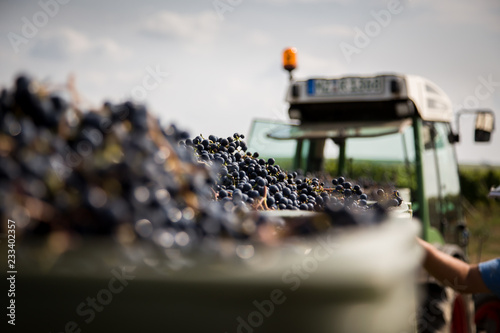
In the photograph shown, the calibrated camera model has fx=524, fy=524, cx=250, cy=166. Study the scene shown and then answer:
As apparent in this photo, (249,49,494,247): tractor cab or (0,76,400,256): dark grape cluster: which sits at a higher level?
(249,49,494,247): tractor cab

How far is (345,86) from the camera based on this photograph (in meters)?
4.42

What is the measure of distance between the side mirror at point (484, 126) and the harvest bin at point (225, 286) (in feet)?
13.0

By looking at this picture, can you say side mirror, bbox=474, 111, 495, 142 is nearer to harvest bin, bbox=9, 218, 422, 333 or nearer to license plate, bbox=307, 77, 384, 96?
license plate, bbox=307, 77, 384, 96

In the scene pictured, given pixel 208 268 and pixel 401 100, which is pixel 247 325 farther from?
pixel 401 100

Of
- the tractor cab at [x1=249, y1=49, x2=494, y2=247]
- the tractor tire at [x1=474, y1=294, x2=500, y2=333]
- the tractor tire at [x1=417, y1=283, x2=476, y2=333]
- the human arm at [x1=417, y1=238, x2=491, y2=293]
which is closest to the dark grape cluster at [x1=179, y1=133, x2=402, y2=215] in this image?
the human arm at [x1=417, y1=238, x2=491, y2=293]

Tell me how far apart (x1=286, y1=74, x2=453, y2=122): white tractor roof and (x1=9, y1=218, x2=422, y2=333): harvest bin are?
3452 mm

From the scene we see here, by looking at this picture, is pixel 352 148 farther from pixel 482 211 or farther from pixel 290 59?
pixel 482 211

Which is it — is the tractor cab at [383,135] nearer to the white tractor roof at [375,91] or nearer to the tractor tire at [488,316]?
the white tractor roof at [375,91]

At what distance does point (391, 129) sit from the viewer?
413 centimetres

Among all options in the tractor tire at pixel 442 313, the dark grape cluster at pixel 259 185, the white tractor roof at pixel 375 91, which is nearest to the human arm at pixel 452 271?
Result: the dark grape cluster at pixel 259 185

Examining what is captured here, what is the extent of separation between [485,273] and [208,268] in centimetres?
161

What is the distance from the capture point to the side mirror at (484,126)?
14.6ft

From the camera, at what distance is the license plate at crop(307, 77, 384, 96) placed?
429 centimetres

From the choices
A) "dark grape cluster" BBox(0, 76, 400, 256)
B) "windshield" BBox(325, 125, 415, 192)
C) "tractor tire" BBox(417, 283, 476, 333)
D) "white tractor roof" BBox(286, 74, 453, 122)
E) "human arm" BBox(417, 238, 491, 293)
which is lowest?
"tractor tire" BBox(417, 283, 476, 333)
